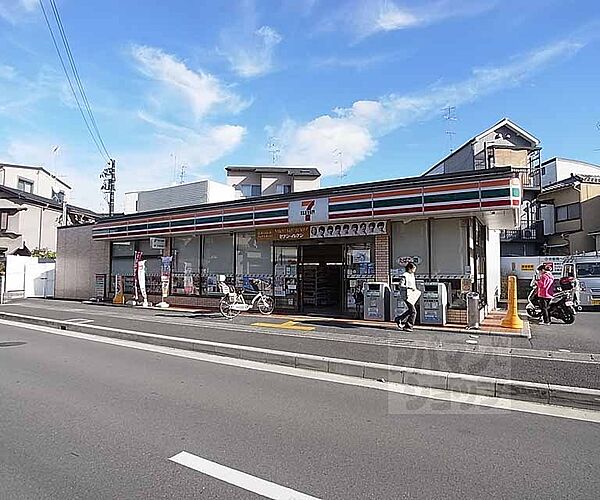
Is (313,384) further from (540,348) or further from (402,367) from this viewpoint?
(540,348)

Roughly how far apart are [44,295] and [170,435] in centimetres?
2691

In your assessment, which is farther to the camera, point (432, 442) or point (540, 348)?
point (540, 348)

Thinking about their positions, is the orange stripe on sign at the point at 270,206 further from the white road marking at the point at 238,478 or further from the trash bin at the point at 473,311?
the white road marking at the point at 238,478

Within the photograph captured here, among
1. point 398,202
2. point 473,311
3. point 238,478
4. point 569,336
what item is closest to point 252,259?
point 398,202

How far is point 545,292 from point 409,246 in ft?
14.1

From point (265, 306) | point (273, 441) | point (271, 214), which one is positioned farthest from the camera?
point (271, 214)

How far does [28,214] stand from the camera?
38.2 m

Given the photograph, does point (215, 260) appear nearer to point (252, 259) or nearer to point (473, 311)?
point (252, 259)

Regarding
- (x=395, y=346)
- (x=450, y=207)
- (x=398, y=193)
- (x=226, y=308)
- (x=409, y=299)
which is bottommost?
(x=395, y=346)

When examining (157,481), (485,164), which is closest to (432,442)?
(157,481)

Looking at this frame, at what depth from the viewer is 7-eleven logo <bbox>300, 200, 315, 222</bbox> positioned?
15828 mm

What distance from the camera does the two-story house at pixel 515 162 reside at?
114 feet

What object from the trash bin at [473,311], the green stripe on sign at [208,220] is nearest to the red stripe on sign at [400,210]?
the trash bin at [473,311]

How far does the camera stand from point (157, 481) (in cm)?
406
